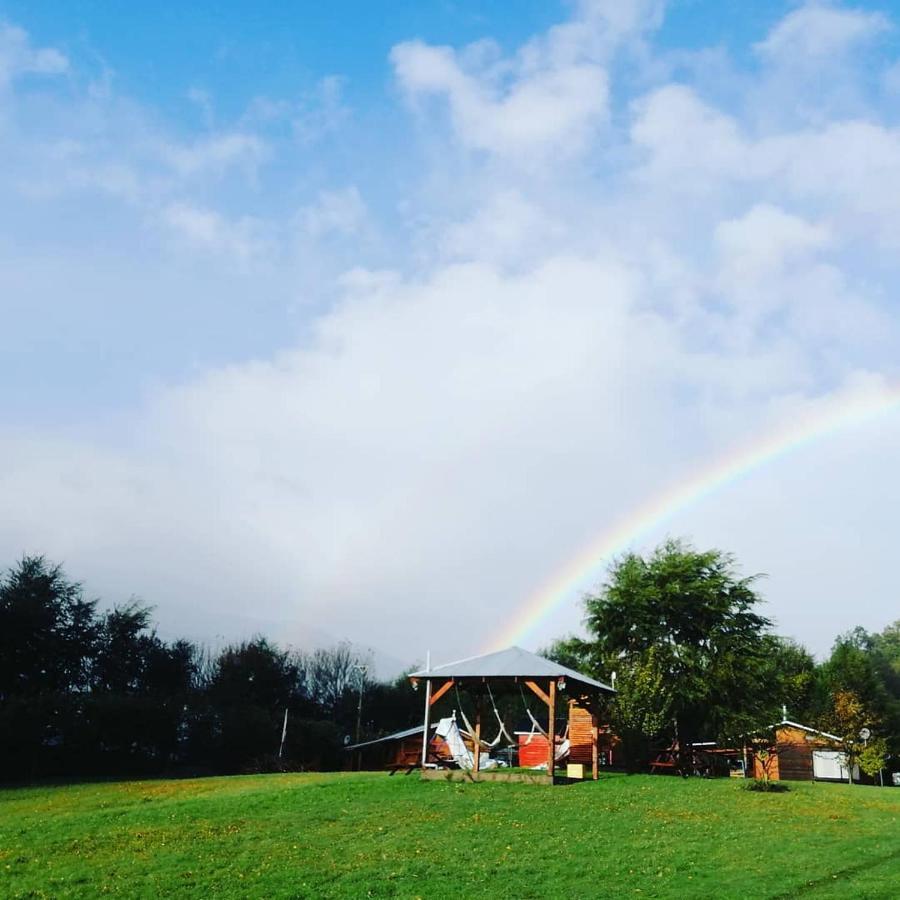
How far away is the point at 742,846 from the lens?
574 inches

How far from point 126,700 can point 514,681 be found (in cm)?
1933

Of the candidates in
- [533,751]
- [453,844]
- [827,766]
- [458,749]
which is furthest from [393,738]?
[453,844]

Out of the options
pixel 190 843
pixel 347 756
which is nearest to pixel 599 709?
pixel 190 843

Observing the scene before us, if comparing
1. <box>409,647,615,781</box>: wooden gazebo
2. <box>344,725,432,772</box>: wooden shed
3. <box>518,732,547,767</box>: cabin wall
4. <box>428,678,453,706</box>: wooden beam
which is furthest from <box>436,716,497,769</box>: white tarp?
<box>344,725,432,772</box>: wooden shed

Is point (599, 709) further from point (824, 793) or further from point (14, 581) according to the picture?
point (14, 581)

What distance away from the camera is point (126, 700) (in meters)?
37.1

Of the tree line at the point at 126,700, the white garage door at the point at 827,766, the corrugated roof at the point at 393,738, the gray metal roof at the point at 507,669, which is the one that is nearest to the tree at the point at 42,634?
the tree line at the point at 126,700

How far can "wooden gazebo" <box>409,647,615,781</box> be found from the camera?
82.4 feet

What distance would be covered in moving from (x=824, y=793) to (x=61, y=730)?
28.1 m

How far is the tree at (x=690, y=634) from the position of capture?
3506 cm

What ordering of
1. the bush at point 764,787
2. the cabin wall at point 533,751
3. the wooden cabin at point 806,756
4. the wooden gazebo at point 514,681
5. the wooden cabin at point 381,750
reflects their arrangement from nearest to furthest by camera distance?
the bush at point 764,787 < the wooden gazebo at point 514,681 < the cabin wall at point 533,751 < the wooden cabin at point 806,756 < the wooden cabin at point 381,750

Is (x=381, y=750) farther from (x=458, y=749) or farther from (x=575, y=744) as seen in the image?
(x=458, y=749)

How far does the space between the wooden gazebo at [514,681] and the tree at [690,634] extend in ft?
21.7

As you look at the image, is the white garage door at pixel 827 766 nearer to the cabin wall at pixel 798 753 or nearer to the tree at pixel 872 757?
the cabin wall at pixel 798 753
